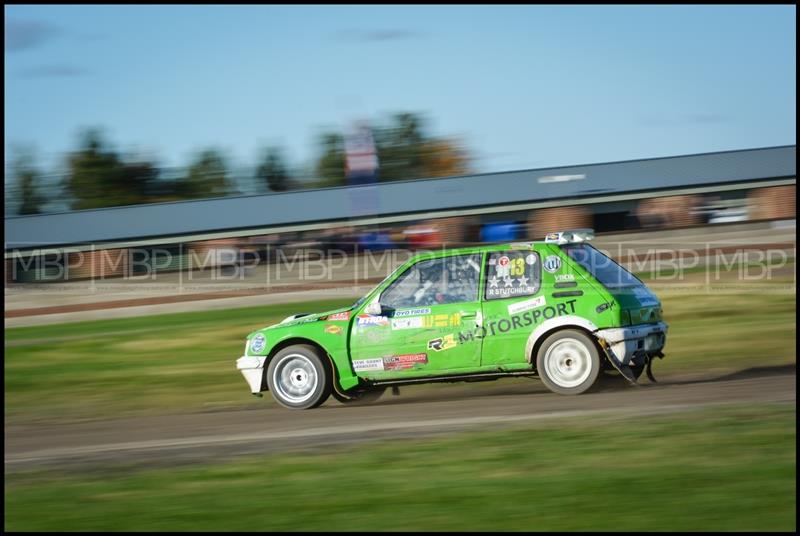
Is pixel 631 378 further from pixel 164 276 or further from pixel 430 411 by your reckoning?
pixel 164 276

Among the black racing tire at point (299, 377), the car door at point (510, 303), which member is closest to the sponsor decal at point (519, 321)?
the car door at point (510, 303)

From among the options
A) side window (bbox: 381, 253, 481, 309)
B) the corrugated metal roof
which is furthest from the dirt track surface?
the corrugated metal roof

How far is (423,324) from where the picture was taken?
32.7ft

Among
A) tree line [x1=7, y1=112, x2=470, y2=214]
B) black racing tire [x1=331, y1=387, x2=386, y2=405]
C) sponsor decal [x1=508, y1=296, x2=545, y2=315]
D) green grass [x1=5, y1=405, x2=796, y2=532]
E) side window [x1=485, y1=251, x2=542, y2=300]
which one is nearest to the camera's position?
green grass [x1=5, y1=405, x2=796, y2=532]

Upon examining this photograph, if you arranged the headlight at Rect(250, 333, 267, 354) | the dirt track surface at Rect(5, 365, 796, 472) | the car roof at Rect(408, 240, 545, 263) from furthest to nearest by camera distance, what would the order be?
1. the headlight at Rect(250, 333, 267, 354)
2. the car roof at Rect(408, 240, 545, 263)
3. the dirt track surface at Rect(5, 365, 796, 472)

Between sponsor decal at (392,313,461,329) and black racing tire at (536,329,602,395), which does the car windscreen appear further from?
sponsor decal at (392,313,461,329)

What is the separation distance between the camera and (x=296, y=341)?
10.4m

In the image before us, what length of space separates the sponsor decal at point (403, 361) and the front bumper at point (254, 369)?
1.40m

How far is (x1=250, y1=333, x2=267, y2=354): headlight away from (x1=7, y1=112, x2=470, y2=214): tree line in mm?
68576

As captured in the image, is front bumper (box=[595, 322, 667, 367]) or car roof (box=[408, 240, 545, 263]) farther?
car roof (box=[408, 240, 545, 263])

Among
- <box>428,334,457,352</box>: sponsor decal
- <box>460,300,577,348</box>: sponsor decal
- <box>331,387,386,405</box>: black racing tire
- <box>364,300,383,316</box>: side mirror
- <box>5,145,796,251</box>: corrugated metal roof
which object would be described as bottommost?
<box>331,387,386,405</box>: black racing tire

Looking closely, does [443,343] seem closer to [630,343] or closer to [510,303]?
[510,303]

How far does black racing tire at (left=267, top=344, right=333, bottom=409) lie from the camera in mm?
10320

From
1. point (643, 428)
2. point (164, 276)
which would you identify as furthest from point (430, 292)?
point (164, 276)
